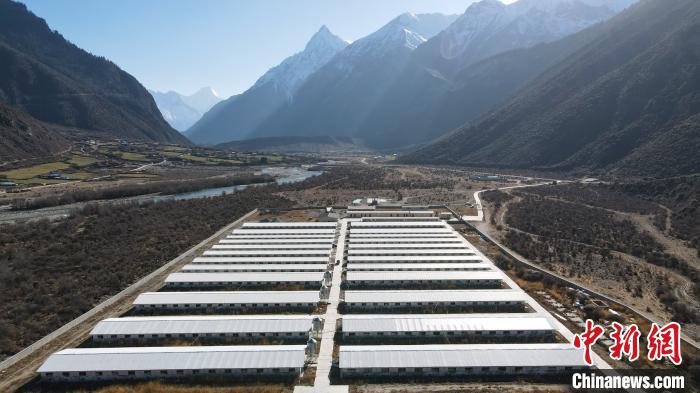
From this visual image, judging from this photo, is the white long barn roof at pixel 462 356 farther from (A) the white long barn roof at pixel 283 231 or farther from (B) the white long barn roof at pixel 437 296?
(A) the white long barn roof at pixel 283 231

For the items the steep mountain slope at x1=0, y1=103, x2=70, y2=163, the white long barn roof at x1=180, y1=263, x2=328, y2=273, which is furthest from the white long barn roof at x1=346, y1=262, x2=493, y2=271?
the steep mountain slope at x1=0, y1=103, x2=70, y2=163

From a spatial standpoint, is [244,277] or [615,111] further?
[615,111]

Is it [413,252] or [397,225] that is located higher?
[397,225]

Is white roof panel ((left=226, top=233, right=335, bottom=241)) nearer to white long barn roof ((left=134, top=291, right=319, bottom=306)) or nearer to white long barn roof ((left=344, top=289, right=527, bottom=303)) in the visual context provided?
white long barn roof ((left=134, top=291, right=319, bottom=306))

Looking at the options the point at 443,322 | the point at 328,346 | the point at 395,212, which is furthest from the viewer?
the point at 395,212

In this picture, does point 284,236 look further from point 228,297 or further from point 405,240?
point 228,297

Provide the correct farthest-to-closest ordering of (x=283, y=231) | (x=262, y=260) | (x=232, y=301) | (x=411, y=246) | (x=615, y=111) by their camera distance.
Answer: (x=615, y=111) < (x=283, y=231) < (x=411, y=246) < (x=262, y=260) < (x=232, y=301)

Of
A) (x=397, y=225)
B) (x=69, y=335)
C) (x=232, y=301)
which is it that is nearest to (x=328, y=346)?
(x=232, y=301)
